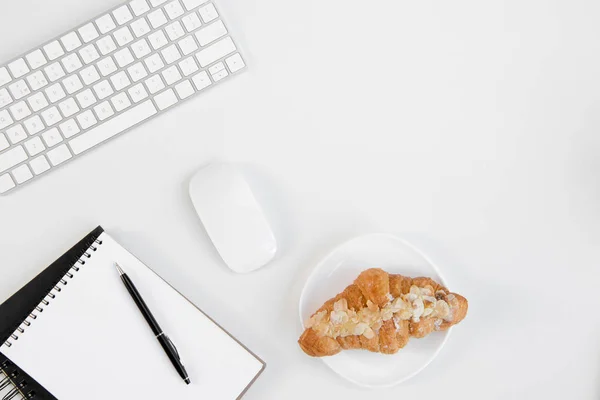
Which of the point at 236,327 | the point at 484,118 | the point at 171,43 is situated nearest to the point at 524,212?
the point at 484,118

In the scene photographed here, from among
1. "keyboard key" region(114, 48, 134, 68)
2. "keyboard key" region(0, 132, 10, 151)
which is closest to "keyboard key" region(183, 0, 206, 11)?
"keyboard key" region(114, 48, 134, 68)

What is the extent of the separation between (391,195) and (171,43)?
14.9 inches

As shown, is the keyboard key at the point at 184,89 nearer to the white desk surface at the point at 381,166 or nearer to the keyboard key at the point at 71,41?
the white desk surface at the point at 381,166

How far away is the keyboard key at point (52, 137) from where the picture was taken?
790 mm

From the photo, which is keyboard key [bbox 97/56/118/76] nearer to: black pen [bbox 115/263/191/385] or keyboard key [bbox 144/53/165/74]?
keyboard key [bbox 144/53/165/74]

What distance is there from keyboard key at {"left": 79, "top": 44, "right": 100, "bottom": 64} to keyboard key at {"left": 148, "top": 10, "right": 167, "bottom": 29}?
9cm

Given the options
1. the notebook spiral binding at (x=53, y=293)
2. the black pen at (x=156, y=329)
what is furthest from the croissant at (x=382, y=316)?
the notebook spiral binding at (x=53, y=293)

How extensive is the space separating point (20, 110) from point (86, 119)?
0.09 metres

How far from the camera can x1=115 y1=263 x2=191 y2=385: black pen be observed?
0.80 metres

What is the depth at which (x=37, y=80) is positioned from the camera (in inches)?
31.0

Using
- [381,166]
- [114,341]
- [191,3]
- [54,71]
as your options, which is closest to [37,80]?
[54,71]

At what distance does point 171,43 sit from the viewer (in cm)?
79

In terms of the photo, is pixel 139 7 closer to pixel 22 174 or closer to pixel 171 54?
pixel 171 54

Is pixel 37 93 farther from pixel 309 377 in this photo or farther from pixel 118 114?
pixel 309 377
